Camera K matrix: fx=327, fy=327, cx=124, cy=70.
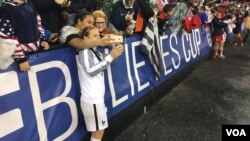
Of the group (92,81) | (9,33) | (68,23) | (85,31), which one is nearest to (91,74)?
(92,81)

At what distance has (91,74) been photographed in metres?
3.89

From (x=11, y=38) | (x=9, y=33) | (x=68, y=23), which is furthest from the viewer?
(x=68, y=23)

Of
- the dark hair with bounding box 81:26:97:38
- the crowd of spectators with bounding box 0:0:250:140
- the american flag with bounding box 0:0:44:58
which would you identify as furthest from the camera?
the dark hair with bounding box 81:26:97:38

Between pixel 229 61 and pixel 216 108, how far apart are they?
18.3 ft

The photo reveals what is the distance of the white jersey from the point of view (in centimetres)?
391

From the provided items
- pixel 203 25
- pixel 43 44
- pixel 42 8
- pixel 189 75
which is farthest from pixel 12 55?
pixel 203 25

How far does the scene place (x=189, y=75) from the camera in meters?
9.21

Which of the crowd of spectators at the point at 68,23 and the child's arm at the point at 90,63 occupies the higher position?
the crowd of spectators at the point at 68,23

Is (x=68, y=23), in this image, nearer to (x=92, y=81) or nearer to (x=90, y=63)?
(x=90, y=63)

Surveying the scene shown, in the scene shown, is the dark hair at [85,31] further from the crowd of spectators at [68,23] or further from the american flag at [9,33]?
the american flag at [9,33]

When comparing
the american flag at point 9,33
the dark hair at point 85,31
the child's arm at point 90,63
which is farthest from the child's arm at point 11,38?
the dark hair at point 85,31

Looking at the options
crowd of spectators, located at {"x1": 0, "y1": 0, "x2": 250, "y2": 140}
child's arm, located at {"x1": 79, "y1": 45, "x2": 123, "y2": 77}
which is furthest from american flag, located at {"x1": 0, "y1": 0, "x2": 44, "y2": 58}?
child's arm, located at {"x1": 79, "y1": 45, "x2": 123, "y2": 77}

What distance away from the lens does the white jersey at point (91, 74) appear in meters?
3.91

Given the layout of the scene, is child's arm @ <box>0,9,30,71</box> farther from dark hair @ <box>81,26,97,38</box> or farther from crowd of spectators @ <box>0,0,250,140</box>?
dark hair @ <box>81,26,97,38</box>
